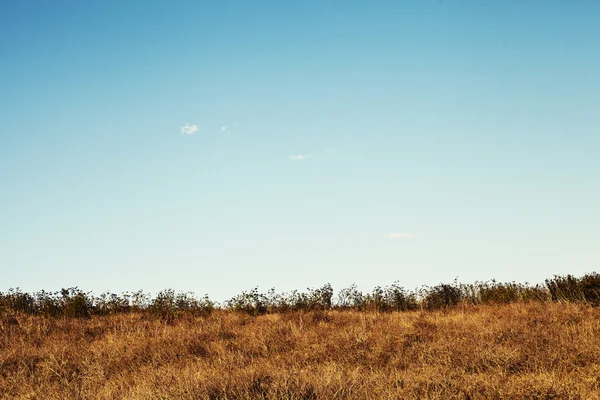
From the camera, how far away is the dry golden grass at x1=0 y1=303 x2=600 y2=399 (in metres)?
6.13

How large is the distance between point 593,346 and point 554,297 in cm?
785

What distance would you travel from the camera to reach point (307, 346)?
31.6 ft

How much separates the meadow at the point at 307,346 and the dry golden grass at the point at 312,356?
3 centimetres

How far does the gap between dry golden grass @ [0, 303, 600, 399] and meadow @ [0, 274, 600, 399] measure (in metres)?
0.03

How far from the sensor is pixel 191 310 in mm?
14391

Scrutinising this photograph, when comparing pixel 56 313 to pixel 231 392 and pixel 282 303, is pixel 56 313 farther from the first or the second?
pixel 231 392

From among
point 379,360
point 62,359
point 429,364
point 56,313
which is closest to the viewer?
point 429,364

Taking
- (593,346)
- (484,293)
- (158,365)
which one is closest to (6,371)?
(158,365)

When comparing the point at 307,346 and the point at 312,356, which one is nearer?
the point at 312,356

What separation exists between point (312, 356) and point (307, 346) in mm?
851

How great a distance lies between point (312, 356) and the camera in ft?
28.8

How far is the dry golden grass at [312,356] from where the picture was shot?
6129 millimetres

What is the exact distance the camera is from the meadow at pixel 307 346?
20.5 ft

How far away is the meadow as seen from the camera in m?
6.23
